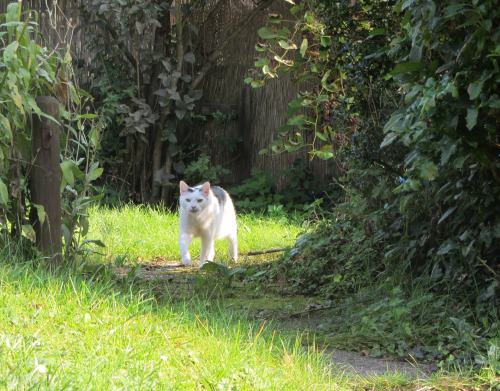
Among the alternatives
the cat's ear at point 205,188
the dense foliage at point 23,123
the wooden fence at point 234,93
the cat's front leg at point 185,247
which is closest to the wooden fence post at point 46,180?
the dense foliage at point 23,123

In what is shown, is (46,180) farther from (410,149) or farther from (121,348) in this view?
(410,149)

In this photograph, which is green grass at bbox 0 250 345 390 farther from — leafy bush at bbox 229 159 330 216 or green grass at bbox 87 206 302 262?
leafy bush at bbox 229 159 330 216

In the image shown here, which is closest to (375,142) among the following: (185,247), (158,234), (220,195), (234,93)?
(185,247)

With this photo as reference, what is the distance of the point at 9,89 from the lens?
2.99 m

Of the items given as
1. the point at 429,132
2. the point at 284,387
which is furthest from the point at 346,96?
the point at 284,387

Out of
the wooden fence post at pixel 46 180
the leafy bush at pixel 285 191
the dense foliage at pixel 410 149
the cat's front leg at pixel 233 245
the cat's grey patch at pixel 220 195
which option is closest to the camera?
the dense foliage at pixel 410 149

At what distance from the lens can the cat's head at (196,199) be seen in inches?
213

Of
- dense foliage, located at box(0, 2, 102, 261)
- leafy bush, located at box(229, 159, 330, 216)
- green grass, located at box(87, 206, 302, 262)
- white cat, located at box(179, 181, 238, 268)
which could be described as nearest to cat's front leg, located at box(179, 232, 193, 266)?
white cat, located at box(179, 181, 238, 268)

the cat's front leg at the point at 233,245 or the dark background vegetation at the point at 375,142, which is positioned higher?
the dark background vegetation at the point at 375,142

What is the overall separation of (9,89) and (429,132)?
208 centimetres

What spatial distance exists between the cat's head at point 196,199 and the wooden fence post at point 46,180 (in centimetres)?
207

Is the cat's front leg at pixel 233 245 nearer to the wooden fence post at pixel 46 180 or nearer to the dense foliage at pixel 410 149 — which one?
the dense foliage at pixel 410 149

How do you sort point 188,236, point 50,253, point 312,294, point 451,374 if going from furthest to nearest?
point 188,236 < point 312,294 < point 50,253 < point 451,374

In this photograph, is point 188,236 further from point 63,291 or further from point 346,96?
point 63,291
